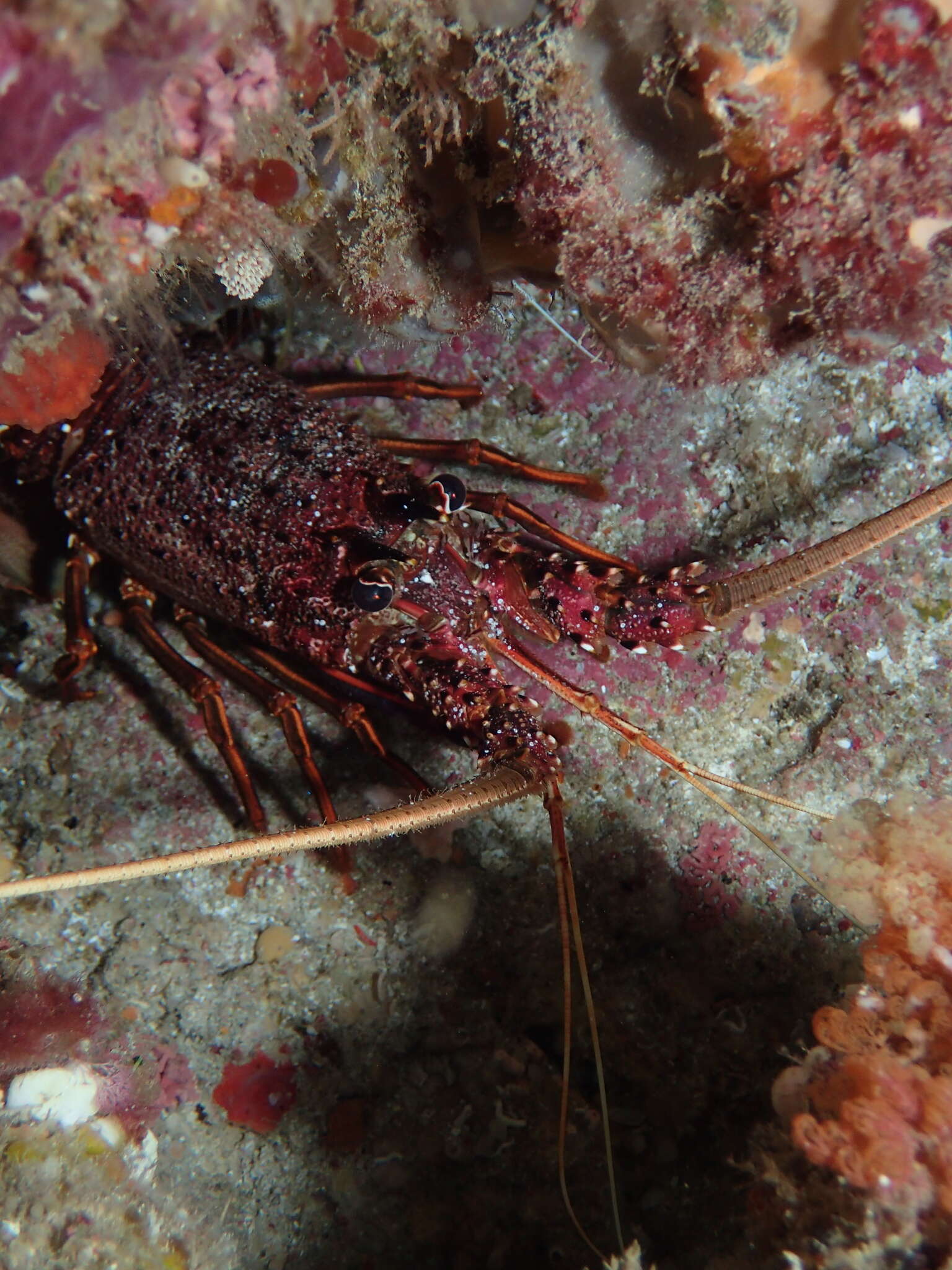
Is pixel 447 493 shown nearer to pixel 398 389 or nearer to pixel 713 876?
pixel 398 389

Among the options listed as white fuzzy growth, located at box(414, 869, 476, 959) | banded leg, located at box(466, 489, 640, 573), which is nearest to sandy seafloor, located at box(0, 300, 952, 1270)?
white fuzzy growth, located at box(414, 869, 476, 959)

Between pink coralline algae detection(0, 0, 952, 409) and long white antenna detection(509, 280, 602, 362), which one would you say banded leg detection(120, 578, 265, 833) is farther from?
long white antenna detection(509, 280, 602, 362)

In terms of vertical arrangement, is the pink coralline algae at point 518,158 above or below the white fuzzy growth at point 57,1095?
above

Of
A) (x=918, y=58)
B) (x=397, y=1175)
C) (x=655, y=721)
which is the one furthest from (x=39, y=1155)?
(x=918, y=58)

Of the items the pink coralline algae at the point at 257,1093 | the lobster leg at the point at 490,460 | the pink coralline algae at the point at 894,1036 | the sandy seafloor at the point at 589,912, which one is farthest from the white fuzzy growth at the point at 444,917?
the lobster leg at the point at 490,460

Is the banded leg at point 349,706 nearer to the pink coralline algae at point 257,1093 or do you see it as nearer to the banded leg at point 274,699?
the banded leg at point 274,699

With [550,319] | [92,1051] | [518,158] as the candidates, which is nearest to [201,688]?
Answer: [92,1051]
